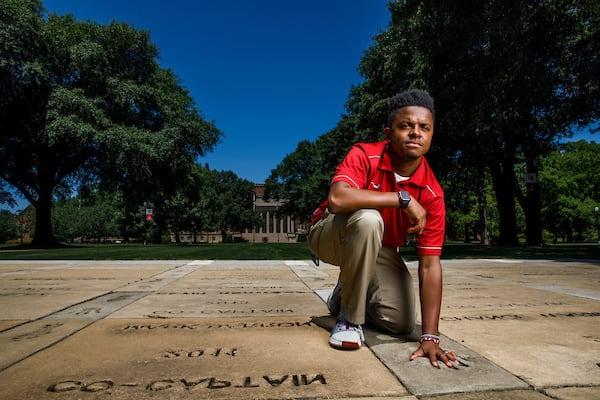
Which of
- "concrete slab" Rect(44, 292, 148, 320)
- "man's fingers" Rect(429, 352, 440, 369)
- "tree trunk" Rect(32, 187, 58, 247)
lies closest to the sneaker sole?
"man's fingers" Rect(429, 352, 440, 369)

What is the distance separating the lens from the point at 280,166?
56.7 meters

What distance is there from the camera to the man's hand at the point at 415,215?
260cm

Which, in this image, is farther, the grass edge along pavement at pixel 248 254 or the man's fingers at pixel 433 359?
the grass edge along pavement at pixel 248 254

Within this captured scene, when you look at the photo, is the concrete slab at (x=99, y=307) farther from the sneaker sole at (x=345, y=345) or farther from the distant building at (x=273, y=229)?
the distant building at (x=273, y=229)

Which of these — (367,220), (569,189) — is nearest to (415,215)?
(367,220)

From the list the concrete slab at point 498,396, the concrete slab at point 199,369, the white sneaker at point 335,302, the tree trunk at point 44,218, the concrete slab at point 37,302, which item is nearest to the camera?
the concrete slab at point 498,396

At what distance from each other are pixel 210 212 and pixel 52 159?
117 ft

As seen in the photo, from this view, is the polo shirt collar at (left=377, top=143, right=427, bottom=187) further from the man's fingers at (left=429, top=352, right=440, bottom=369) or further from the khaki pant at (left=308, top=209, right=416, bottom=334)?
the man's fingers at (left=429, top=352, right=440, bottom=369)

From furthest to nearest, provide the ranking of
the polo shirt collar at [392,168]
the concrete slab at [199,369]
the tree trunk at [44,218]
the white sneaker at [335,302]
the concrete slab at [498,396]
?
the tree trunk at [44,218] < the white sneaker at [335,302] < the polo shirt collar at [392,168] < the concrete slab at [199,369] < the concrete slab at [498,396]

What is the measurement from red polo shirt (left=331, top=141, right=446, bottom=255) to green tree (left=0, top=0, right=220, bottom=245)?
914 inches

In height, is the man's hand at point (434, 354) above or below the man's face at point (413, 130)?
below

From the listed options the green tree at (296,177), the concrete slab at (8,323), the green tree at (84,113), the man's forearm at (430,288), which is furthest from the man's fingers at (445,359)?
the green tree at (296,177)

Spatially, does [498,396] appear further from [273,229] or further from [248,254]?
[273,229]

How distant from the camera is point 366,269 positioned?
273 centimetres
